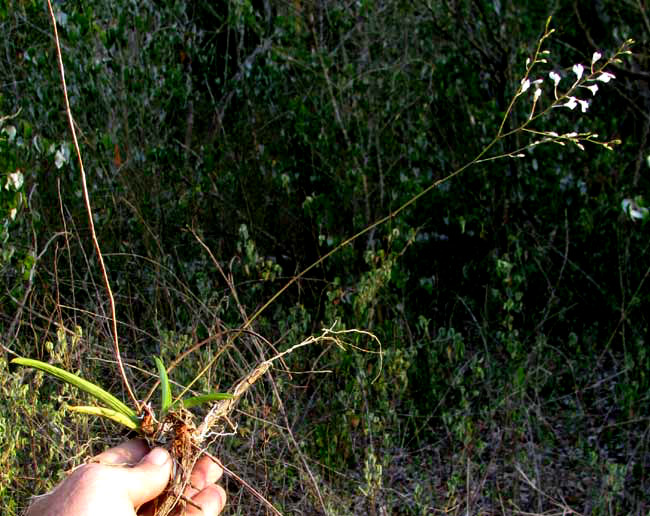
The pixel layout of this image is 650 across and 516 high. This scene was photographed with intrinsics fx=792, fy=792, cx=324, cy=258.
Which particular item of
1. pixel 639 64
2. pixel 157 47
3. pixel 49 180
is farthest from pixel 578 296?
pixel 49 180

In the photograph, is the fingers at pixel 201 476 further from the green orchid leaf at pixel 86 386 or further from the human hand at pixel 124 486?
the green orchid leaf at pixel 86 386

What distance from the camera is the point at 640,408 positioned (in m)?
4.29

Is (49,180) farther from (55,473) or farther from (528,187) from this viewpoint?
(528,187)

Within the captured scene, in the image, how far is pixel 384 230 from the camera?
14.3ft

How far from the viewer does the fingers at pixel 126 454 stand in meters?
1.50

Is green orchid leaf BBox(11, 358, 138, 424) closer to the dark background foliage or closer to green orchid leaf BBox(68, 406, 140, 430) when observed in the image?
green orchid leaf BBox(68, 406, 140, 430)

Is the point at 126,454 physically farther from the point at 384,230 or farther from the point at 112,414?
the point at 384,230

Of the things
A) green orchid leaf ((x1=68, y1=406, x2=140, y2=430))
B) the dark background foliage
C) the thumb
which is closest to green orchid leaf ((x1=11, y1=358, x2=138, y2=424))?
green orchid leaf ((x1=68, y1=406, x2=140, y2=430))

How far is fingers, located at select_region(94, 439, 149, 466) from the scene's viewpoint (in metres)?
1.50

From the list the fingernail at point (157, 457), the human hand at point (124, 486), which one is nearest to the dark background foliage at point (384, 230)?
the human hand at point (124, 486)

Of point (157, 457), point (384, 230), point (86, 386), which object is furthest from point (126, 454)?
point (384, 230)

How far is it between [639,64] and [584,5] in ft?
1.98

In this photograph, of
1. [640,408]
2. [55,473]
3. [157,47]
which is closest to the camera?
[55,473]

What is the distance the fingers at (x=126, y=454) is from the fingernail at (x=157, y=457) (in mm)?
A: 42
